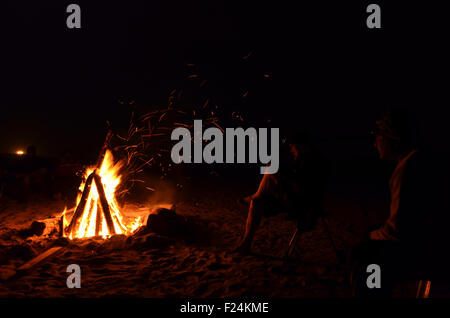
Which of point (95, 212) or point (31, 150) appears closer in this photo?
point (95, 212)

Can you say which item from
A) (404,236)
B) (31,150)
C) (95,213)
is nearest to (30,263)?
(95,213)

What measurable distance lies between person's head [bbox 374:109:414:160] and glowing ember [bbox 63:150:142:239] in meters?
4.45

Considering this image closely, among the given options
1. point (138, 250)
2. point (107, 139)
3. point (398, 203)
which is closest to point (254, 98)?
point (107, 139)

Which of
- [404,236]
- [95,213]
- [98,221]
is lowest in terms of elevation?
[98,221]

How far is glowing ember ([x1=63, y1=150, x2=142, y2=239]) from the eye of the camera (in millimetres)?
Answer: 5325

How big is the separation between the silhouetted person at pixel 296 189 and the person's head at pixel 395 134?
1747 mm

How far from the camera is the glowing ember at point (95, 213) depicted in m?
5.32

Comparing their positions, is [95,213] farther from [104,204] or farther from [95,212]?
[104,204]

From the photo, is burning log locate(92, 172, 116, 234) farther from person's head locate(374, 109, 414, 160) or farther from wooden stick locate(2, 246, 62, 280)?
person's head locate(374, 109, 414, 160)

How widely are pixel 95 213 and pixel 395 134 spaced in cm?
491

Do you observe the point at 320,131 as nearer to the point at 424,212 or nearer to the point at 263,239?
the point at 263,239

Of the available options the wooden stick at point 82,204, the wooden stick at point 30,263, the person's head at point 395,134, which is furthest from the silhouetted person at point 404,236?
the wooden stick at point 82,204

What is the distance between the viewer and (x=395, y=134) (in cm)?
247

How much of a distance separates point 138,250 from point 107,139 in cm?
220
